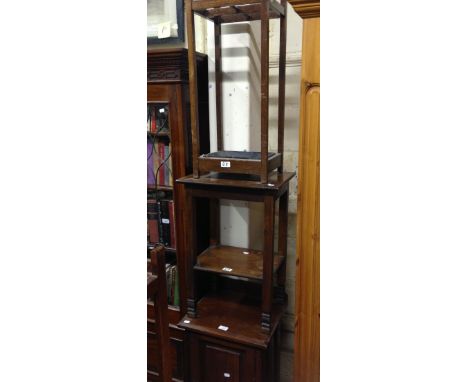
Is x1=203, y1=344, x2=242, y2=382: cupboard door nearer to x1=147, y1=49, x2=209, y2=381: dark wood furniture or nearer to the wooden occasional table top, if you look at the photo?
x1=147, y1=49, x2=209, y2=381: dark wood furniture

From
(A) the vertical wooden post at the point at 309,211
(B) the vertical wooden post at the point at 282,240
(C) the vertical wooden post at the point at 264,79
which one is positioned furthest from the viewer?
(B) the vertical wooden post at the point at 282,240

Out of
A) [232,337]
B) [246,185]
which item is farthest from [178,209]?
[232,337]

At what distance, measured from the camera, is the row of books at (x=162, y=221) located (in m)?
2.03

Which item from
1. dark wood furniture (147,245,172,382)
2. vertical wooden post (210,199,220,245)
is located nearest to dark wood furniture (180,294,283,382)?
vertical wooden post (210,199,220,245)

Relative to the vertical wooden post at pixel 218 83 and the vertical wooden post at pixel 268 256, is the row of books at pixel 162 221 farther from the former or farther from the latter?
the vertical wooden post at pixel 268 256

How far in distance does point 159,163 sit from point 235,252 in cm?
61

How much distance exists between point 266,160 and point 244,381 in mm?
1011

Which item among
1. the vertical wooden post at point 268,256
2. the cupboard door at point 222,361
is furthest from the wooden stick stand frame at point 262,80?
the cupboard door at point 222,361

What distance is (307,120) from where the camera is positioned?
88 cm

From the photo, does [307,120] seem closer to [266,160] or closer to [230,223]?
[266,160]

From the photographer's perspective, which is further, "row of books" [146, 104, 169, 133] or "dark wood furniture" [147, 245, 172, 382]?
"row of books" [146, 104, 169, 133]

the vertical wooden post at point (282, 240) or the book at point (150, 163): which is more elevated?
the book at point (150, 163)

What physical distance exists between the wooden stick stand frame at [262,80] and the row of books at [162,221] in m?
0.41

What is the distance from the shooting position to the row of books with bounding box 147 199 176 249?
6.64 ft
